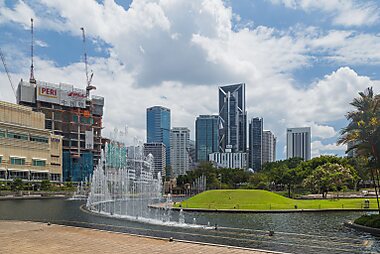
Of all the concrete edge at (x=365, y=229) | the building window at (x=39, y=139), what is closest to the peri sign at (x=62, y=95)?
the building window at (x=39, y=139)

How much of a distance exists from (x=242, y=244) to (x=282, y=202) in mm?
27264

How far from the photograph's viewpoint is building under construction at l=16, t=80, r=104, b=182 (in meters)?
134

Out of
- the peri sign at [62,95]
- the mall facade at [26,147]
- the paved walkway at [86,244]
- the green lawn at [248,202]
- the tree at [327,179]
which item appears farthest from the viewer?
the peri sign at [62,95]

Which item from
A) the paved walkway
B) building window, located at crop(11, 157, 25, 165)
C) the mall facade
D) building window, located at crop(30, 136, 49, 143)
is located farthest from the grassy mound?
building window, located at crop(30, 136, 49, 143)

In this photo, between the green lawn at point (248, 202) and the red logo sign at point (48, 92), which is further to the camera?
the red logo sign at point (48, 92)

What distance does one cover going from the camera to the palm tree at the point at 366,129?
24.6 meters

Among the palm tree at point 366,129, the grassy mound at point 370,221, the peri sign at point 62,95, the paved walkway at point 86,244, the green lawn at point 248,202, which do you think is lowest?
the green lawn at point 248,202

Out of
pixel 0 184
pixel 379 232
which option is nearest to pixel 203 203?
pixel 379 232

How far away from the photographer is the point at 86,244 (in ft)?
53.6

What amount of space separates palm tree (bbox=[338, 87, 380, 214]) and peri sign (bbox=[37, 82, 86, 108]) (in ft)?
411

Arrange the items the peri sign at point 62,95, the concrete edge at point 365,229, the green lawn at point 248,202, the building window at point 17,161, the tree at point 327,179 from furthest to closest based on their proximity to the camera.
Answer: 1. the peri sign at point 62,95
2. the building window at point 17,161
3. the tree at point 327,179
4. the green lawn at point 248,202
5. the concrete edge at point 365,229

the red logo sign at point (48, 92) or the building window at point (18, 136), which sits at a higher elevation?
the red logo sign at point (48, 92)

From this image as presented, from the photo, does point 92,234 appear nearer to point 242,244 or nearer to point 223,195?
point 242,244

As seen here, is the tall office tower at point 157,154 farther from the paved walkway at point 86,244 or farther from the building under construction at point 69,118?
the paved walkway at point 86,244
